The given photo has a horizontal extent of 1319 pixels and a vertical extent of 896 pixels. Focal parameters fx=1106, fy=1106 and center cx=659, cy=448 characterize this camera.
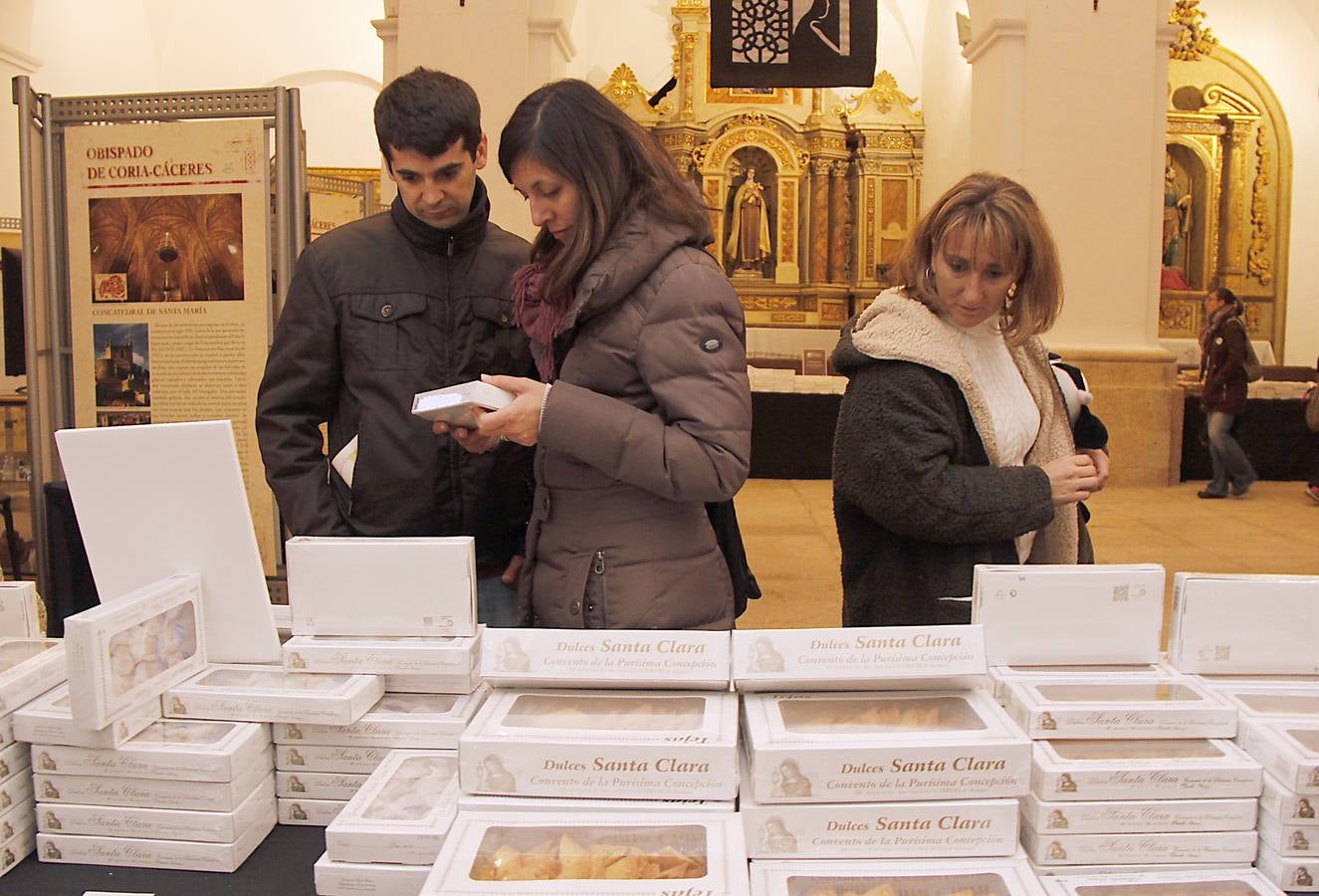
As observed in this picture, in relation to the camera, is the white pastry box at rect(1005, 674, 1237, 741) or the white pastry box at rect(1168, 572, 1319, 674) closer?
the white pastry box at rect(1005, 674, 1237, 741)

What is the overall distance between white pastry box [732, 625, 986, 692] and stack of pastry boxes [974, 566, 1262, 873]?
0.12 metres

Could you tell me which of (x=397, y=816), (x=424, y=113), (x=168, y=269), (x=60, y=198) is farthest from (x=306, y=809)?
(x=60, y=198)

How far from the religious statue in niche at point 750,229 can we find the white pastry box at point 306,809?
14021 millimetres

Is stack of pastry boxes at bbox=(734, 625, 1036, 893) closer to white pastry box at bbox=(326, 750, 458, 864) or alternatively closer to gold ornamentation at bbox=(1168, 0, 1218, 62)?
white pastry box at bbox=(326, 750, 458, 864)

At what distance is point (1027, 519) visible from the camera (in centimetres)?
194

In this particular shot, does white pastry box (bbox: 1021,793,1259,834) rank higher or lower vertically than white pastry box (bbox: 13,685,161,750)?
lower

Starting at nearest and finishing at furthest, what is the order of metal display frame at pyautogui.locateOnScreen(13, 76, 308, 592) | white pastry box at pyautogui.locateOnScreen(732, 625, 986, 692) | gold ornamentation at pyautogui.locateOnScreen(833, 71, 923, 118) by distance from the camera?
white pastry box at pyautogui.locateOnScreen(732, 625, 986, 692)
metal display frame at pyautogui.locateOnScreen(13, 76, 308, 592)
gold ornamentation at pyautogui.locateOnScreen(833, 71, 923, 118)

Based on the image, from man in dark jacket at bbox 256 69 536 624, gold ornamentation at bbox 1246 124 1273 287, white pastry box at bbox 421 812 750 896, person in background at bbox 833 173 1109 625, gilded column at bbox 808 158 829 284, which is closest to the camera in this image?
white pastry box at bbox 421 812 750 896

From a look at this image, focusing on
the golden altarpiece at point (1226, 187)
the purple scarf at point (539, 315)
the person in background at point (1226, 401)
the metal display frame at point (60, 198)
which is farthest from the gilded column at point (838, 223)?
the purple scarf at point (539, 315)

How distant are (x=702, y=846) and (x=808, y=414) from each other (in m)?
8.77

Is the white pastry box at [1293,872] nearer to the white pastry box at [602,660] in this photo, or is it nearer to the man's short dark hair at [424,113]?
the white pastry box at [602,660]

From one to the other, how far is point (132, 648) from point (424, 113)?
1.04 metres

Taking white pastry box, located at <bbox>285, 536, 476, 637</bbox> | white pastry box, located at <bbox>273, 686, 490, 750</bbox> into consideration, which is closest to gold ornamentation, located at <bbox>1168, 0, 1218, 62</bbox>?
white pastry box, located at <bbox>285, 536, 476, 637</bbox>

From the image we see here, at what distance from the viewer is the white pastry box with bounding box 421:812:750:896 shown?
1057 millimetres
